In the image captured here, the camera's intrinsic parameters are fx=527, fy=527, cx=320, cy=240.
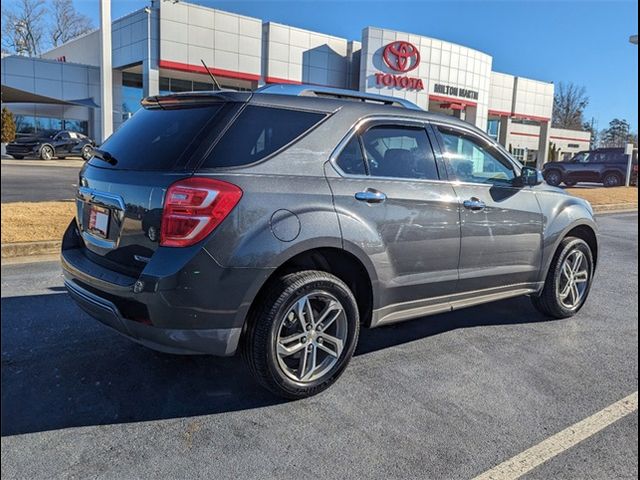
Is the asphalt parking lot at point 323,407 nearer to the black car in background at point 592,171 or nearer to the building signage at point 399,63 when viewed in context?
the black car in background at point 592,171

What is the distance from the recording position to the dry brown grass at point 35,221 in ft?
22.6

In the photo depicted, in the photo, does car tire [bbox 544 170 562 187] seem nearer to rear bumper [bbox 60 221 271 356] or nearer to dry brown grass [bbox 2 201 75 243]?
dry brown grass [bbox 2 201 75 243]

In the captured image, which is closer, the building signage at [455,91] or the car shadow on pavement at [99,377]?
the car shadow on pavement at [99,377]

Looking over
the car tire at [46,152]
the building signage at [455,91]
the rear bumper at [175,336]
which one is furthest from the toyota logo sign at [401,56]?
the rear bumper at [175,336]

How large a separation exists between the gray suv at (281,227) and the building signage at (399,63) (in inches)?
1198

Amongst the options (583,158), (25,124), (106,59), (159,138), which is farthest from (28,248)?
(25,124)

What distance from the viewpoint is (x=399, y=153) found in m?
3.79

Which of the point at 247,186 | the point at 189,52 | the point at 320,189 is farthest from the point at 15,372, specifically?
the point at 189,52

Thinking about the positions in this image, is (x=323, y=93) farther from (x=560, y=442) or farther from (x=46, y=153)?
(x=46, y=153)

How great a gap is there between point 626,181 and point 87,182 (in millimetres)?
29547

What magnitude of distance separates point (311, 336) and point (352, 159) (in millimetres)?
1169

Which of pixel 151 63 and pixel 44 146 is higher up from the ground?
pixel 151 63

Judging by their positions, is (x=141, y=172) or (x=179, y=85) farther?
(x=179, y=85)

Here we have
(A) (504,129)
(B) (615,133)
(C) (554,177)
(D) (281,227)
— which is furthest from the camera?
(B) (615,133)
